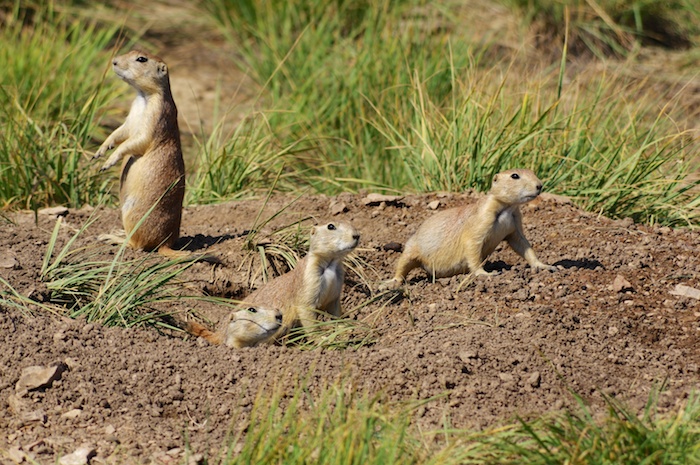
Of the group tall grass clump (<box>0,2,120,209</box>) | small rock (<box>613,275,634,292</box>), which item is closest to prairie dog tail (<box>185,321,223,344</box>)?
small rock (<box>613,275,634,292</box>)

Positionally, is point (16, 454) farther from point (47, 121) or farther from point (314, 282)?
point (47, 121)

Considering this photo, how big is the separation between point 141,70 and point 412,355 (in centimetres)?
264

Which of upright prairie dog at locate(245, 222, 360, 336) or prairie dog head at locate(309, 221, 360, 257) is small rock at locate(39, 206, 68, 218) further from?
prairie dog head at locate(309, 221, 360, 257)

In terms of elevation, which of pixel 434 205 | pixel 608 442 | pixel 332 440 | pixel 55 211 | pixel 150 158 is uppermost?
pixel 608 442

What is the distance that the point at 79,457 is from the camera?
4.11 metres

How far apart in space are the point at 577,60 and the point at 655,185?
485 cm

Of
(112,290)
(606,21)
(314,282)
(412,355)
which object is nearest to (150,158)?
(112,290)

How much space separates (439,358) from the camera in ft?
16.0

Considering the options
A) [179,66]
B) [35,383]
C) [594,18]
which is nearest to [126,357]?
[35,383]

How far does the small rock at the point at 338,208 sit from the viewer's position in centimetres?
697

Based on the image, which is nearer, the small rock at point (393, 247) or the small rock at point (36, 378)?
the small rock at point (36, 378)

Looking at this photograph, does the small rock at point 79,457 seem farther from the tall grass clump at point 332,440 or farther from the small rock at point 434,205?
the small rock at point 434,205

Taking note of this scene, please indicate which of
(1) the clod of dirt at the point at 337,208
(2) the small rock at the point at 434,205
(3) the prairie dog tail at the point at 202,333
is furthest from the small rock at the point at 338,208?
(3) the prairie dog tail at the point at 202,333

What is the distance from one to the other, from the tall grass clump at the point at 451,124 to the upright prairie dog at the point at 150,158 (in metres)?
1.21
